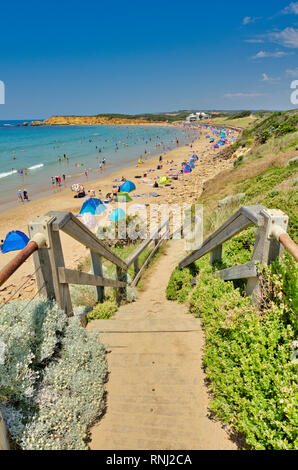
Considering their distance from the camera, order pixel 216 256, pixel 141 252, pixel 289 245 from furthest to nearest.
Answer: pixel 141 252 < pixel 216 256 < pixel 289 245

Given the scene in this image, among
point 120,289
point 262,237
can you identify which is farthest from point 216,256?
point 120,289

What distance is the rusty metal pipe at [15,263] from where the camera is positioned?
1639mm

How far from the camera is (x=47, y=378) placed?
6.62 ft

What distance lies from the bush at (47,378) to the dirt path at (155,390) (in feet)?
0.64

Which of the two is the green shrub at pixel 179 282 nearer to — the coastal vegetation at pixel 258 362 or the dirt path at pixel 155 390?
the dirt path at pixel 155 390

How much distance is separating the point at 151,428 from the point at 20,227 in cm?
1631

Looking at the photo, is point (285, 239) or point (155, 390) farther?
point (155, 390)

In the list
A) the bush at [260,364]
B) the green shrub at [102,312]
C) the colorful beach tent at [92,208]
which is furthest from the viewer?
the colorful beach tent at [92,208]

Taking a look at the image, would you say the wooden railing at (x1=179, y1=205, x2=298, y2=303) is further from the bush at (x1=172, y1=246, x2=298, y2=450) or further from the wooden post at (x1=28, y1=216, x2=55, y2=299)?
the wooden post at (x1=28, y1=216, x2=55, y2=299)

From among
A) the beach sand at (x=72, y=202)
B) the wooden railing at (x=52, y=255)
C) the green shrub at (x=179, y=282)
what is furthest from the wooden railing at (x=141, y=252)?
the beach sand at (x=72, y=202)

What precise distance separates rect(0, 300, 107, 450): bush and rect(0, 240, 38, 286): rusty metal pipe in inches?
17.1

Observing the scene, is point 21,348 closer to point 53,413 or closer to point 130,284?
point 53,413

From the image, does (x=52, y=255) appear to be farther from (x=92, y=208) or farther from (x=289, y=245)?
(x=92, y=208)

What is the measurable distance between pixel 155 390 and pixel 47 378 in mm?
983
